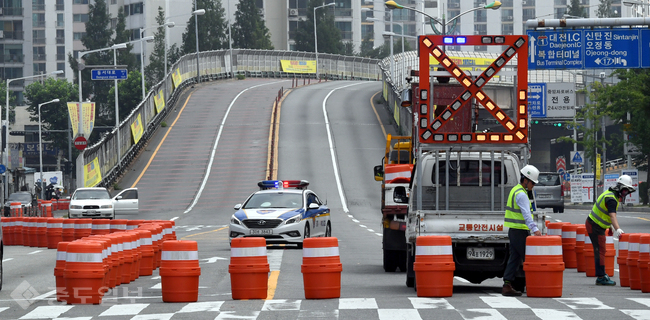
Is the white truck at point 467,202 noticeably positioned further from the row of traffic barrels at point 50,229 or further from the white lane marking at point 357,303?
Answer: the row of traffic barrels at point 50,229

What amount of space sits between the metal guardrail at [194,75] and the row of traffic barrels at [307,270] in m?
34.5

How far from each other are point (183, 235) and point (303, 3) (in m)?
115

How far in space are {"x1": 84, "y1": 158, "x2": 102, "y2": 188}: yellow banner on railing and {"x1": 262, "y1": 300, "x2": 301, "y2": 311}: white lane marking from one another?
3564cm

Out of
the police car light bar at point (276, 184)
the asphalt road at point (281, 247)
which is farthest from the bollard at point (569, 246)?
the police car light bar at point (276, 184)

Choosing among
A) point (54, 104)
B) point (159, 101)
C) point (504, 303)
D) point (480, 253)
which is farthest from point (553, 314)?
point (54, 104)

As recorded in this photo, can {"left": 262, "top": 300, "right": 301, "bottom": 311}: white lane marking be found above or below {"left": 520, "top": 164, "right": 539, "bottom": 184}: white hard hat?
below

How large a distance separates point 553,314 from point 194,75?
256 feet

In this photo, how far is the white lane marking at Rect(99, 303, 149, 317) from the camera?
11.8m

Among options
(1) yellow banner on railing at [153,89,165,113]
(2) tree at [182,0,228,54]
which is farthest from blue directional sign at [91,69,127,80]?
(2) tree at [182,0,228,54]

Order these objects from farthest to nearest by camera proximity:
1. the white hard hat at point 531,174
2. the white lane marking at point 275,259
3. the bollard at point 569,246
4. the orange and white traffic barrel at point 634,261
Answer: the bollard at point 569,246
the white lane marking at point 275,259
the orange and white traffic barrel at point 634,261
the white hard hat at point 531,174

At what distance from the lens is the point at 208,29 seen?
12231 cm

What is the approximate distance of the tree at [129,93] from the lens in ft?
Result: 357

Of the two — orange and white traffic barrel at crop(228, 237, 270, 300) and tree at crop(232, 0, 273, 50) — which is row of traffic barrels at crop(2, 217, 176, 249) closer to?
orange and white traffic barrel at crop(228, 237, 270, 300)

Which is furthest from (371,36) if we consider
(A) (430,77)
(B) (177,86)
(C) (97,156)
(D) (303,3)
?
(A) (430,77)
